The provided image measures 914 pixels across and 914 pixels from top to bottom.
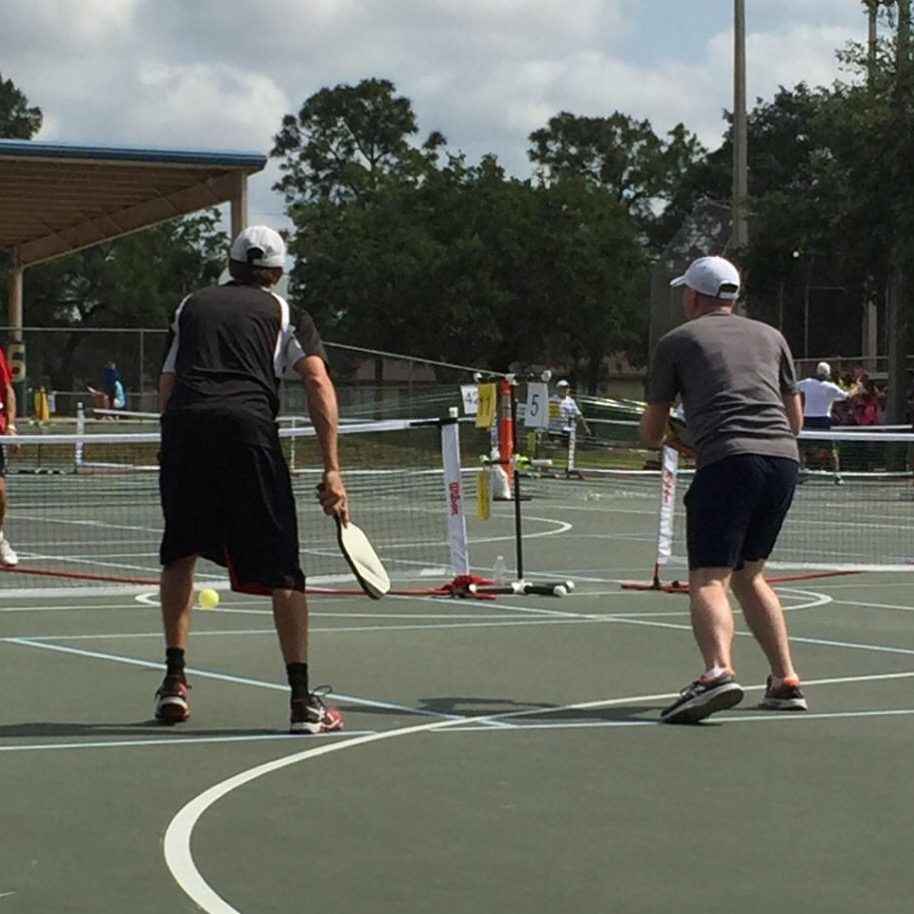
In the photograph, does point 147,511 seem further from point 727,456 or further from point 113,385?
point 727,456

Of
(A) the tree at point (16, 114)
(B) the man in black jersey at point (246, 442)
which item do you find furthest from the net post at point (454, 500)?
(A) the tree at point (16, 114)

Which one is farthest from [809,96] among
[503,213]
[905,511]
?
[503,213]

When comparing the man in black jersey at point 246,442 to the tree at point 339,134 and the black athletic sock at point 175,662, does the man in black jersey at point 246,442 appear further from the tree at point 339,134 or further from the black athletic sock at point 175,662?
the tree at point 339,134

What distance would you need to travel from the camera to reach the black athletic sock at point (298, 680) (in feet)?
25.5

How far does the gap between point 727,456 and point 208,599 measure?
198 inches

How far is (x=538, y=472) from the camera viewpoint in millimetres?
32250

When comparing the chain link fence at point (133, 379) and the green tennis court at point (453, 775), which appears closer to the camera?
the green tennis court at point (453, 775)

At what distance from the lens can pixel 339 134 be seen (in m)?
111

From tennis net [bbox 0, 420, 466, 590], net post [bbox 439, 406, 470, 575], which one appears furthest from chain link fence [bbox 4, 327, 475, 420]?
net post [bbox 439, 406, 470, 575]

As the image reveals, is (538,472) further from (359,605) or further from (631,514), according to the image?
(359,605)

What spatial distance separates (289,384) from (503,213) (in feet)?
132

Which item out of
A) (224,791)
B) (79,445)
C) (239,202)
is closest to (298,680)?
(224,791)

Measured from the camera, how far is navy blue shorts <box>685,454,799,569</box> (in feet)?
27.0

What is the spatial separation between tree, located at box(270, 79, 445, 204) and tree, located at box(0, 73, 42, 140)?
525 inches
